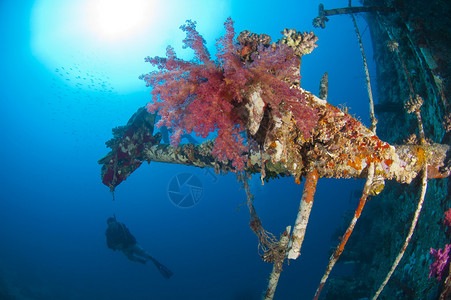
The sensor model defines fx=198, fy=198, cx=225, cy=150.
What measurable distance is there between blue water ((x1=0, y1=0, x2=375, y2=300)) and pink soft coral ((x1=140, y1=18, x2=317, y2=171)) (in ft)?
74.8

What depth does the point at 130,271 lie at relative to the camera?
119ft

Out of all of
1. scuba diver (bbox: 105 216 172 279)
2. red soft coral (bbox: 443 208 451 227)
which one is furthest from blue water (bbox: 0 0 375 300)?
red soft coral (bbox: 443 208 451 227)

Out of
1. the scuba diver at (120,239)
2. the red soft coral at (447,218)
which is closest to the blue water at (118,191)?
the scuba diver at (120,239)

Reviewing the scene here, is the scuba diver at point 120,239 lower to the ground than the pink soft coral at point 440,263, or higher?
lower

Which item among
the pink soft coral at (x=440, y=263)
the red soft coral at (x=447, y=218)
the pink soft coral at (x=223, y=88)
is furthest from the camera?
the red soft coral at (x=447, y=218)

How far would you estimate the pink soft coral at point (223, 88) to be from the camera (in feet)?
6.18

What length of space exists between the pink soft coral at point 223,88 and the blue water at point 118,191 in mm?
22795

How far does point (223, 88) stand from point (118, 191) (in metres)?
85.0

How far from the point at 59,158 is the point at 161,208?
55017 millimetres

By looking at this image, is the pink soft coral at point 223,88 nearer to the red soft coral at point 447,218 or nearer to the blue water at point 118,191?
the red soft coral at point 447,218

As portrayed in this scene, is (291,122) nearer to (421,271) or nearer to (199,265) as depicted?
(421,271)

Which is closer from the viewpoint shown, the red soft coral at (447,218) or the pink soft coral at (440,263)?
the pink soft coral at (440,263)

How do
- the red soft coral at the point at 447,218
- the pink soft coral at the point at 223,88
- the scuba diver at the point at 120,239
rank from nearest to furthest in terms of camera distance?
the pink soft coral at the point at 223,88 < the red soft coral at the point at 447,218 < the scuba diver at the point at 120,239

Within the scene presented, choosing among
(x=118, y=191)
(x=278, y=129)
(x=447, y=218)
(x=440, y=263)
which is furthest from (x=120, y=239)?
(x=118, y=191)
